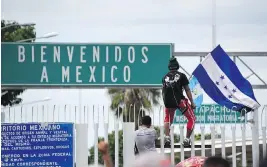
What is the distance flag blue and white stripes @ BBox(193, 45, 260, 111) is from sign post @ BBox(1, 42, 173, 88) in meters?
0.78

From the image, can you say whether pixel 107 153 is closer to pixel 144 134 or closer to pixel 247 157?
pixel 144 134

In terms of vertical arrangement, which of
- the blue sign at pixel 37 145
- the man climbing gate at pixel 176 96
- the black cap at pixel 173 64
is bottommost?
the blue sign at pixel 37 145

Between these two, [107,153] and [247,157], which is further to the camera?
[247,157]

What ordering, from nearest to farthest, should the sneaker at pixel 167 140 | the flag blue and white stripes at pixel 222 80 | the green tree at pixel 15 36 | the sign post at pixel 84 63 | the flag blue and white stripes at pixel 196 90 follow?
the sneaker at pixel 167 140, the flag blue and white stripes at pixel 222 80, the flag blue and white stripes at pixel 196 90, the sign post at pixel 84 63, the green tree at pixel 15 36

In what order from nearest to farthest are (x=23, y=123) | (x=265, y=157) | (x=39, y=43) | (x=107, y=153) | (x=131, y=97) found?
1. (x=265, y=157)
2. (x=107, y=153)
3. (x=23, y=123)
4. (x=39, y=43)
5. (x=131, y=97)

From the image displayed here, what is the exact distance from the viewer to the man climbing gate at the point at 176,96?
42.9 feet

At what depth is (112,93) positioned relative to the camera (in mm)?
62375

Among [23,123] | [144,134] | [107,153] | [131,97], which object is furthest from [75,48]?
[131,97]

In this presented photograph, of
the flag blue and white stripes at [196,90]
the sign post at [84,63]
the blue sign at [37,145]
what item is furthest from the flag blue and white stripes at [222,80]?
the blue sign at [37,145]

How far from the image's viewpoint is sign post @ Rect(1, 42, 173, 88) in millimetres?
14758

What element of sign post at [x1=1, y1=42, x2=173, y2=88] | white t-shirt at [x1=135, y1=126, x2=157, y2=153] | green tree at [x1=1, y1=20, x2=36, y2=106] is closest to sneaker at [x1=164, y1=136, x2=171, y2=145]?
white t-shirt at [x1=135, y1=126, x2=157, y2=153]

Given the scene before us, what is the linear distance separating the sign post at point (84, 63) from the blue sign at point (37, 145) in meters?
1.44

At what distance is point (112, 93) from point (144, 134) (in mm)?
49657

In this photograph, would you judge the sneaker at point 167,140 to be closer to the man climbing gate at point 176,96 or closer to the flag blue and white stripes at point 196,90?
the man climbing gate at point 176,96
